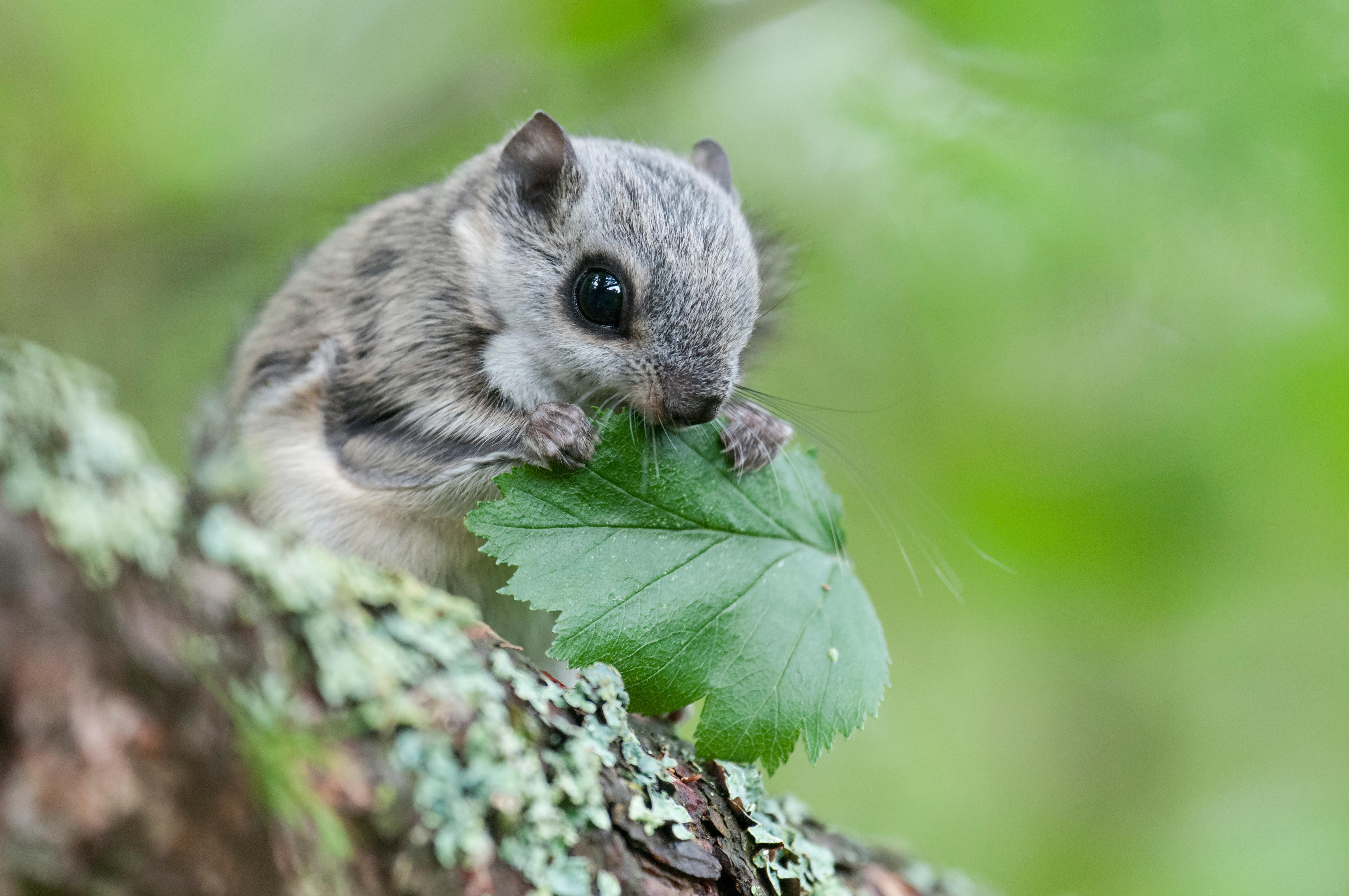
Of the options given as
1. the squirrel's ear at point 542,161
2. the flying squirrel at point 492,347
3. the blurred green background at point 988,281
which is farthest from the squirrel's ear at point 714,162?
the squirrel's ear at point 542,161

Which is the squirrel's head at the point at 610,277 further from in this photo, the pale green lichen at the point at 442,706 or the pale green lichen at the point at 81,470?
the pale green lichen at the point at 81,470

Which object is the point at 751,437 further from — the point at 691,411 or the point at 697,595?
the point at 697,595

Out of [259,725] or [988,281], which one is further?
[988,281]

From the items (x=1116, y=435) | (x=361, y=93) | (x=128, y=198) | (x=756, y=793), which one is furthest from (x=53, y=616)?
(x=1116, y=435)

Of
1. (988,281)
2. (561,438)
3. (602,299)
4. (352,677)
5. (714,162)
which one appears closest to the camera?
(352,677)

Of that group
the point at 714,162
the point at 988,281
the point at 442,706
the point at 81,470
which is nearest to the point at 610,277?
the point at 714,162

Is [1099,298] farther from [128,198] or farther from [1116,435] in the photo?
[128,198]

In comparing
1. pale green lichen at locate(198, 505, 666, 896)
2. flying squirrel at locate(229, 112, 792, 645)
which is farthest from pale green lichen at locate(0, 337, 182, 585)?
flying squirrel at locate(229, 112, 792, 645)

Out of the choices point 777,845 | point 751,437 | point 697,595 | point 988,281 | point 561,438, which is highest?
point 561,438
